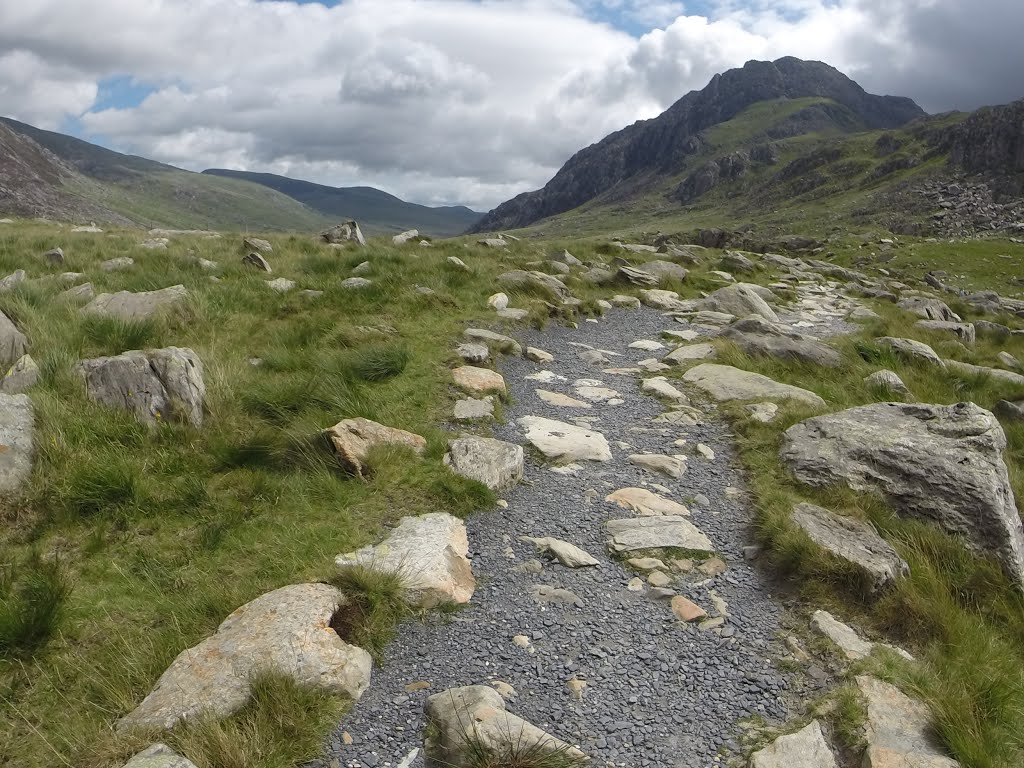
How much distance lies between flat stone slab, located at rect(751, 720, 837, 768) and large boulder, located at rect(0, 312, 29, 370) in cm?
830

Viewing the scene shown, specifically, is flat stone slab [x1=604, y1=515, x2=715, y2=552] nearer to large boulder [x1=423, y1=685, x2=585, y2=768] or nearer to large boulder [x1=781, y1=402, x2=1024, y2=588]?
large boulder [x1=781, y1=402, x2=1024, y2=588]

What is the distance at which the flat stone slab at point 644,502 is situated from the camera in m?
5.73

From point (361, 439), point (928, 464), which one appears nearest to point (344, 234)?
point (361, 439)

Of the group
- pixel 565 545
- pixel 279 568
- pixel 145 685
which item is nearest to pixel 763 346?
pixel 565 545

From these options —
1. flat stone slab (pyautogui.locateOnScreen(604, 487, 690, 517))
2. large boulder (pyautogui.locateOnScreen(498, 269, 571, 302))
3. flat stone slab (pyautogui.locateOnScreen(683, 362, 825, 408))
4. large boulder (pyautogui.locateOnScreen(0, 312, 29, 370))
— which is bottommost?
flat stone slab (pyautogui.locateOnScreen(604, 487, 690, 517))

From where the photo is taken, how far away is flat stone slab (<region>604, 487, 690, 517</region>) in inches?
225

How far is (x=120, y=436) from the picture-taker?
5652 mm

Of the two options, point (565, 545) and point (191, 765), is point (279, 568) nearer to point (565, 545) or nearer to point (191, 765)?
point (191, 765)

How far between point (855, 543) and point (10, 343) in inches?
367

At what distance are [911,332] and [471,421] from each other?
43.5ft

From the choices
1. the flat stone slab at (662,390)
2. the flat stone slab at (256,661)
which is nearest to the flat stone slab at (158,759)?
the flat stone slab at (256,661)

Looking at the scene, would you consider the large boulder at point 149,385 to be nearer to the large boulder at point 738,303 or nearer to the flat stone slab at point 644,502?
the flat stone slab at point 644,502

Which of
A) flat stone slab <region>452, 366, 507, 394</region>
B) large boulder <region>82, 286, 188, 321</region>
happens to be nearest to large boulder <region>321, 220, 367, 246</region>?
large boulder <region>82, 286, 188, 321</region>

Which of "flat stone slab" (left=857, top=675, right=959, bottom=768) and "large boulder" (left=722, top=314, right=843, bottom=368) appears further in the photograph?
"large boulder" (left=722, top=314, right=843, bottom=368)
